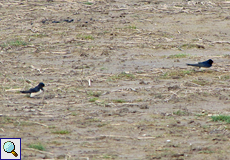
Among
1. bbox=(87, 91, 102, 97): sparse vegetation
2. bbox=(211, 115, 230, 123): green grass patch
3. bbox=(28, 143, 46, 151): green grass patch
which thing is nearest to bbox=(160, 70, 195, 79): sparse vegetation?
bbox=(87, 91, 102, 97): sparse vegetation

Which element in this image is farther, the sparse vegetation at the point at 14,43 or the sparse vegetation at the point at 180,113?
the sparse vegetation at the point at 14,43

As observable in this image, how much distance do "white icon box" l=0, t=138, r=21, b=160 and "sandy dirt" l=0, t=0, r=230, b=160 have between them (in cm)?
11

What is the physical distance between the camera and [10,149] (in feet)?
18.1

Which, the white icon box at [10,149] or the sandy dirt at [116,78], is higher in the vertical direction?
the sandy dirt at [116,78]

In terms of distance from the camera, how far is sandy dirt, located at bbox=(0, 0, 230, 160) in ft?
20.2

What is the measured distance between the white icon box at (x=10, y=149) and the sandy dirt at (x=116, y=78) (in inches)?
4.4

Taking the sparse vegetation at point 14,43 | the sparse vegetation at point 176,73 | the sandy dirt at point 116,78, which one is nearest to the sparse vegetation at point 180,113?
the sandy dirt at point 116,78

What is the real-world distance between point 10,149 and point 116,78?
4.35 metres

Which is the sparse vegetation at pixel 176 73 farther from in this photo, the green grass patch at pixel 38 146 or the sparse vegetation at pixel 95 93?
the green grass patch at pixel 38 146

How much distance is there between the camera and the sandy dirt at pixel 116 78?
242 inches

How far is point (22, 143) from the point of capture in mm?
5941

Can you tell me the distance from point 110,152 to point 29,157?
3.25 feet

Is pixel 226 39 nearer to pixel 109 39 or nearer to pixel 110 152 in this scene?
pixel 109 39

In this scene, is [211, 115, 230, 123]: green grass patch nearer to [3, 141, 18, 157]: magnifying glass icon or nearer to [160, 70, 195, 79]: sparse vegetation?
[160, 70, 195, 79]: sparse vegetation
